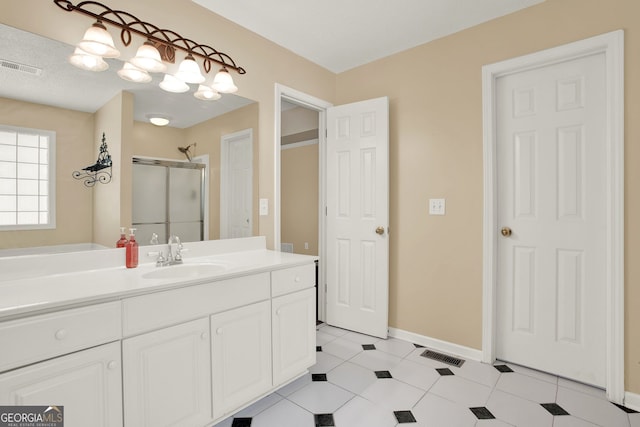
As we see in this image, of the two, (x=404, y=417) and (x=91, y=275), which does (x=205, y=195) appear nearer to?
(x=91, y=275)

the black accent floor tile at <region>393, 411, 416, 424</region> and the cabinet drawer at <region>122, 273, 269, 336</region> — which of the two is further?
the black accent floor tile at <region>393, 411, 416, 424</region>

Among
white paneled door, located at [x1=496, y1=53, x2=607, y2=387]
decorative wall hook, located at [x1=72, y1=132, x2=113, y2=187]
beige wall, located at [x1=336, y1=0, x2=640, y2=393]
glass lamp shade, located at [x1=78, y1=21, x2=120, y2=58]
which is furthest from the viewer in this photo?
white paneled door, located at [x1=496, y1=53, x2=607, y2=387]

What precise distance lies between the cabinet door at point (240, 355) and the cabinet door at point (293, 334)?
0.21 feet

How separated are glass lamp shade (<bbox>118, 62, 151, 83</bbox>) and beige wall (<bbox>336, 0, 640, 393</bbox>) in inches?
74.3

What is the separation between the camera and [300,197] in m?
4.79

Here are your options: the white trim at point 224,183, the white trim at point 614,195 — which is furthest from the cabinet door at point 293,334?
the white trim at point 614,195

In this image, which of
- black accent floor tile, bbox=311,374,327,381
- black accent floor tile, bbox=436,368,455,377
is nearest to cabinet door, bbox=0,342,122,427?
black accent floor tile, bbox=311,374,327,381

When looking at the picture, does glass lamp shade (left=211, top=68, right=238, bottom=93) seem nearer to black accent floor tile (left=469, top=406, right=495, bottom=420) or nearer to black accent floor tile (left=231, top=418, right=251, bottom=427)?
black accent floor tile (left=231, top=418, right=251, bottom=427)

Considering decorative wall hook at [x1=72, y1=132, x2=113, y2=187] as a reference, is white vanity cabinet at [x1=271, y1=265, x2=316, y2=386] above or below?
below

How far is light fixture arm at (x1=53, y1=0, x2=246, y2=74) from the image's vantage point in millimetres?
1559

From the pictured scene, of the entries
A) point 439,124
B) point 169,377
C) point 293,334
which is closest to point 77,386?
point 169,377

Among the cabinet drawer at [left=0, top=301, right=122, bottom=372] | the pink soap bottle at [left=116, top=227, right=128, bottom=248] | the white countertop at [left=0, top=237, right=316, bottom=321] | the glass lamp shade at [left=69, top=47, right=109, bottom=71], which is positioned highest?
the glass lamp shade at [left=69, top=47, right=109, bottom=71]

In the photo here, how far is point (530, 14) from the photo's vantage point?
2.18 metres

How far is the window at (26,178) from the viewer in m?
1.45
